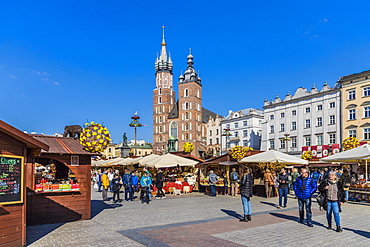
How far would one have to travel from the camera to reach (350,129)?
42.3 meters

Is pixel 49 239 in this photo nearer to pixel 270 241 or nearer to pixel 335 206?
pixel 270 241

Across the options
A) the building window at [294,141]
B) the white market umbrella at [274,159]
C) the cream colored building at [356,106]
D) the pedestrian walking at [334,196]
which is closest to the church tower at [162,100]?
the building window at [294,141]

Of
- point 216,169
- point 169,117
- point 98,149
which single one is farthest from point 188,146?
point 169,117

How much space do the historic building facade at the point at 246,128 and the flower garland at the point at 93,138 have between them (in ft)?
170

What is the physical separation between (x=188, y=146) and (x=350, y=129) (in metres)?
21.6

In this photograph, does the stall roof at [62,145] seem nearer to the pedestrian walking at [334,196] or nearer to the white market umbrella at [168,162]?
the pedestrian walking at [334,196]

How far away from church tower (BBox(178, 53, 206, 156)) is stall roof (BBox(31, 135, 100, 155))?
8198 cm

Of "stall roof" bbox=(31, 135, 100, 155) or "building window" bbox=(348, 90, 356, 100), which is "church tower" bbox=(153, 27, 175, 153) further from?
"stall roof" bbox=(31, 135, 100, 155)

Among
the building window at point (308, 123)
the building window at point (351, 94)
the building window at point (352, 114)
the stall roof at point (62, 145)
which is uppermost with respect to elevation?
the building window at point (351, 94)

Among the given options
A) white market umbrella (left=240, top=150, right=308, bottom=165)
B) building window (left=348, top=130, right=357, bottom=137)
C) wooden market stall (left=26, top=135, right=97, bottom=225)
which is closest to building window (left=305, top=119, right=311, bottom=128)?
building window (left=348, top=130, right=357, bottom=137)

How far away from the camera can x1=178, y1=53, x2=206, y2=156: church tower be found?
94.4m

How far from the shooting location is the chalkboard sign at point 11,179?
6.55m

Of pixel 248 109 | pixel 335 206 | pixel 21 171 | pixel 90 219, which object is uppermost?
pixel 248 109

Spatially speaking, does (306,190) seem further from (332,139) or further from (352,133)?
(332,139)
